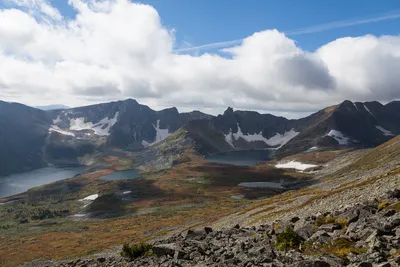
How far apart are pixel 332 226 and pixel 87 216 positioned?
151 m

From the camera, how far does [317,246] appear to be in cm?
2192

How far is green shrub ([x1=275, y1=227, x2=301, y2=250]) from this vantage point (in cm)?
2361

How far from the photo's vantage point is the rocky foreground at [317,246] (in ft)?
59.1

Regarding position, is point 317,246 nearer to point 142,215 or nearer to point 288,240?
point 288,240

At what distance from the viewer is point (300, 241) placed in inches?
942

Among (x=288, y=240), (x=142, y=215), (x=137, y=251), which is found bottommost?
(x=142, y=215)

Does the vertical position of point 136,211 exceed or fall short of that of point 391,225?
it falls short

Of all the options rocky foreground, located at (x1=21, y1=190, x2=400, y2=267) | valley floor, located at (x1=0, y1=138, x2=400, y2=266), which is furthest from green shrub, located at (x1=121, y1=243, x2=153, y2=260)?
valley floor, located at (x1=0, y1=138, x2=400, y2=266)

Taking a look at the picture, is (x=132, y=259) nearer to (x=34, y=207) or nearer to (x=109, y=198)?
(x=109, y=198)

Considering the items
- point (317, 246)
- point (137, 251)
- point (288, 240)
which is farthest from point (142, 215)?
point (317, 246)

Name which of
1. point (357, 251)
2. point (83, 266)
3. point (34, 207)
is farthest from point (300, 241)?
point (34, 207)

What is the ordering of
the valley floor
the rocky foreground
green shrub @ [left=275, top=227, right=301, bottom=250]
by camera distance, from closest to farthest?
the rocky foreground
green shrub @ [left=275, top=227, right=301, bottom=250]
the valley floor

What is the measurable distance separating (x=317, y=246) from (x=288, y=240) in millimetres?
2547

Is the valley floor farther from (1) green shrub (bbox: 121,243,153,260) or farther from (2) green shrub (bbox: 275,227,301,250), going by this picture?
(1) green shrub (bbox: 121,243,153,260)
